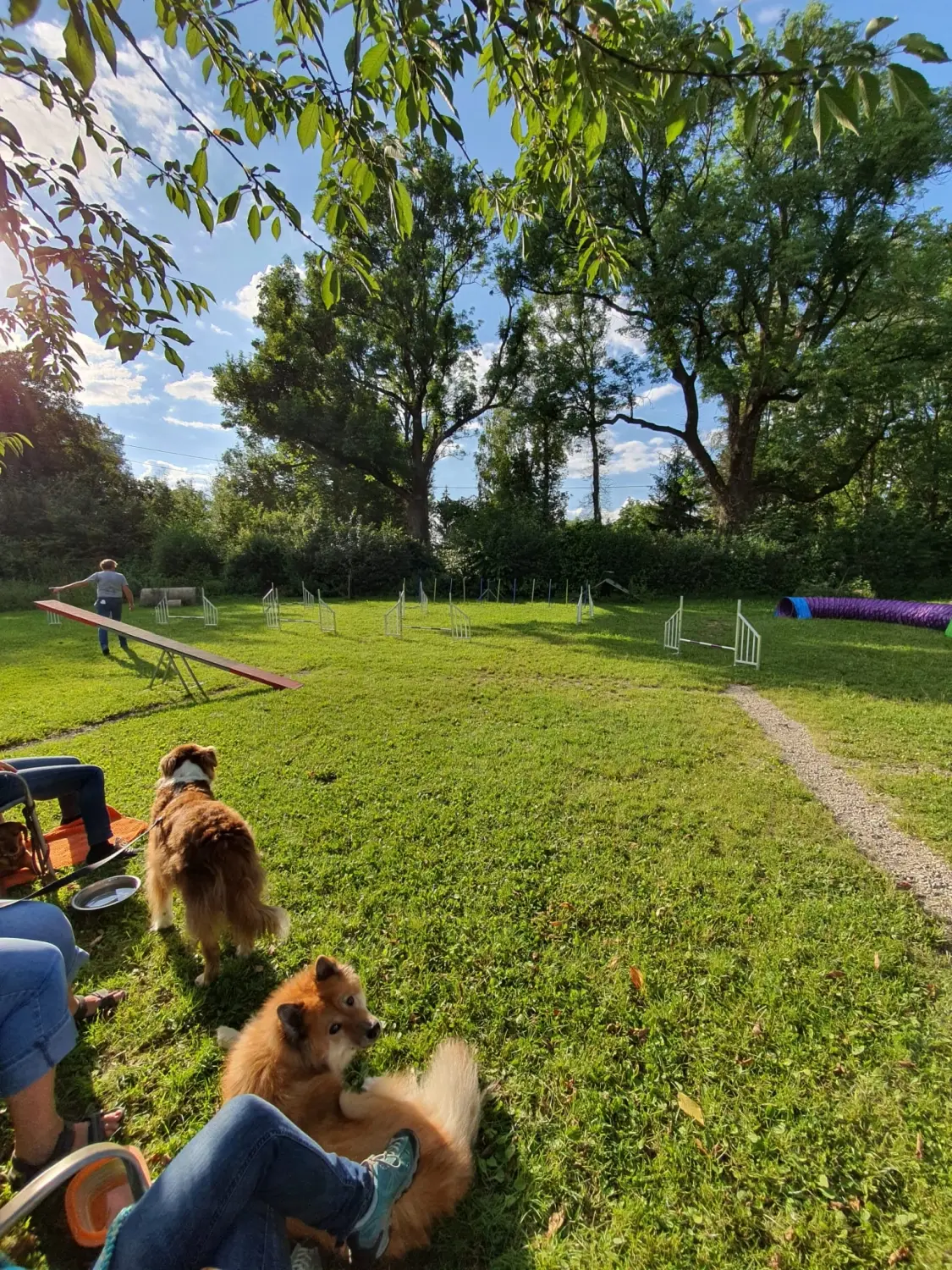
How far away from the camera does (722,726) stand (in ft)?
19.7

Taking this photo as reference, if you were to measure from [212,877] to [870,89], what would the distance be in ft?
11.0

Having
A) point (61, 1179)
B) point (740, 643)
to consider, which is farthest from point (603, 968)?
point (740, 643)

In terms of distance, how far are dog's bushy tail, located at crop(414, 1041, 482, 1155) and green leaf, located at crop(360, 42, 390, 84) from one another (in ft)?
10.3

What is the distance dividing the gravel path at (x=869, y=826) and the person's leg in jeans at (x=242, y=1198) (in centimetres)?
334

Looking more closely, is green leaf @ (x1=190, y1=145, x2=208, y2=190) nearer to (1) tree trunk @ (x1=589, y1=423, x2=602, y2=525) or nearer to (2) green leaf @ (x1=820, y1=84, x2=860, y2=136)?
(2) green leaf @ (x1=820, y1=84, x2=860, y2=136)

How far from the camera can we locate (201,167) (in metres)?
1.70

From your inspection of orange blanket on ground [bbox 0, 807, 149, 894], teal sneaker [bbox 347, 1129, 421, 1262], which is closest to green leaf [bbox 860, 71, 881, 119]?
teal sneaker [bbox 347, 1129, 421, 1262]

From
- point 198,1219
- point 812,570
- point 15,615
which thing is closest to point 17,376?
point 15,615

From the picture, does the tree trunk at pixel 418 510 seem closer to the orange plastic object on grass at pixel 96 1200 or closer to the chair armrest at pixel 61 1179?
the orange plastic object on grass at pixel 96 1200

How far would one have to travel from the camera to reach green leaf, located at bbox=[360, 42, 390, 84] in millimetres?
1367

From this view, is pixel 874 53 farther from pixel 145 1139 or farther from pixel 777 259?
pixel 777 259

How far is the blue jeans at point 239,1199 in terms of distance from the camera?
117cm

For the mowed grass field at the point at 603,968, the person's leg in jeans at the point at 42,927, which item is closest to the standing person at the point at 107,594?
the mowed grass field at the point at 603,968

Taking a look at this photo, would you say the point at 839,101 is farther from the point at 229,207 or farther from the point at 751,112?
the point at 229,207
